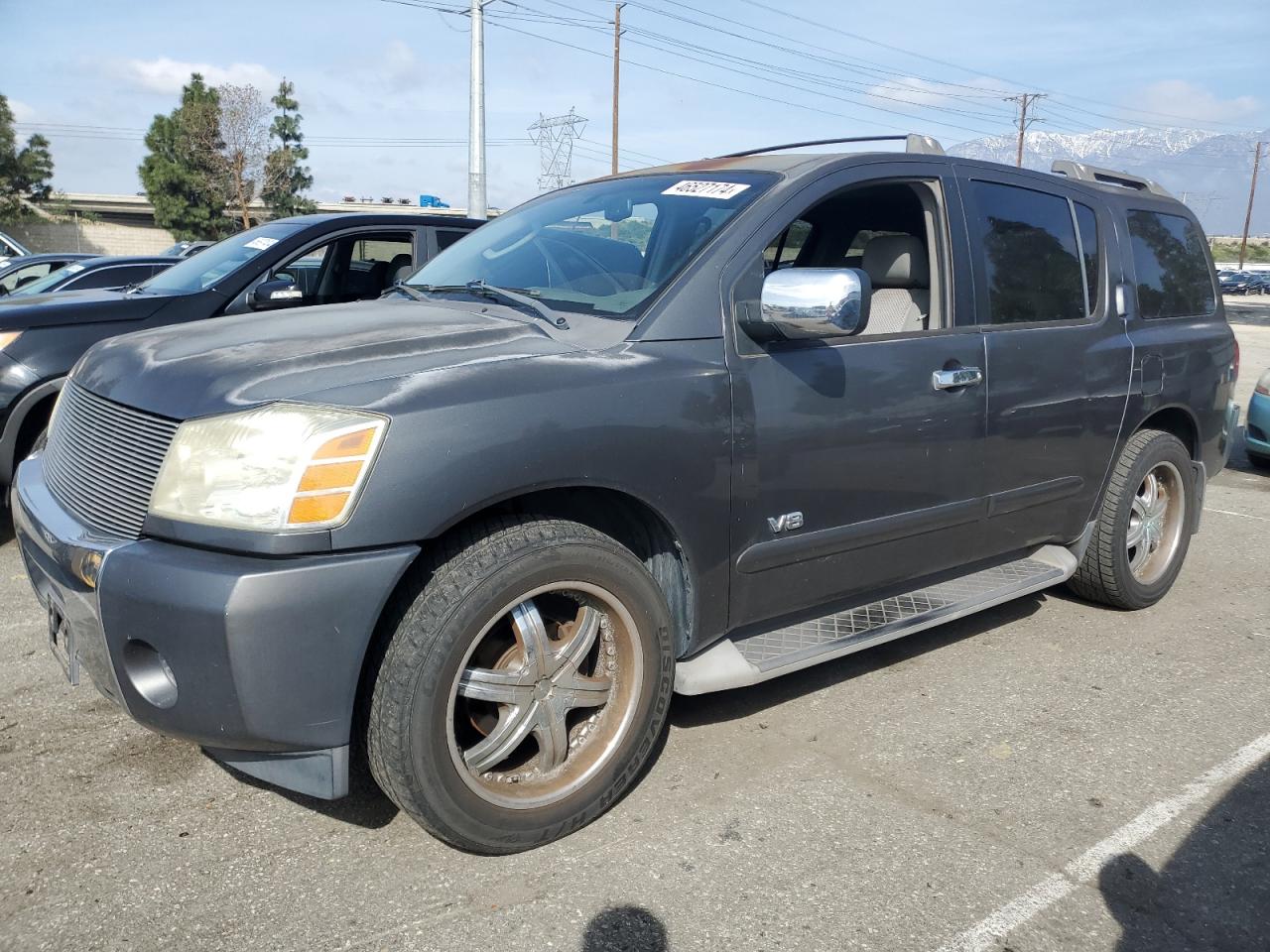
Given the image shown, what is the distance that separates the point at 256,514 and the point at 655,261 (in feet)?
4.77

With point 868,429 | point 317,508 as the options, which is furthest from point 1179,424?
point 317,508

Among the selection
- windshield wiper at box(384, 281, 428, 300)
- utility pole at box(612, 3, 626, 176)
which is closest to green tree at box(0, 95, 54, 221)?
utility pole at box(612, 3, 626, 176)

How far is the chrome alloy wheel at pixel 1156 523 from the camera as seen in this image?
4.55 meters

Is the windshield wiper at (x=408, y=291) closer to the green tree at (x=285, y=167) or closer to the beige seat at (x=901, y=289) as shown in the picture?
the beige seat at (x=901, y=289)

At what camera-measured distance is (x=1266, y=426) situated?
26.5 ft

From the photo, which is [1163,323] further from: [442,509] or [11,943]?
[11,943]

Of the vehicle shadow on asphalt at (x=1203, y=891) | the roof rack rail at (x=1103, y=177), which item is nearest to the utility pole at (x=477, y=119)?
the roof rack rail at (x=1103, y=177)

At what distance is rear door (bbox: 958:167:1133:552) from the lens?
3652mm

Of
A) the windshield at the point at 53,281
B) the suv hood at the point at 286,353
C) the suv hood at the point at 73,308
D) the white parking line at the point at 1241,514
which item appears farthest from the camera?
the windshield at the point at 53,281

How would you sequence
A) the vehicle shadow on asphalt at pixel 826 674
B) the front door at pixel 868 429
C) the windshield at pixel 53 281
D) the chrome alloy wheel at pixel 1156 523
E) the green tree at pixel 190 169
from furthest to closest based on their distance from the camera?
the green tree at pixel 190 169, the windshield at pixel 53 281, the chrome alloy wheel at pixel 1156 523, the vehicle shadow on asphalt at pixel 826 674, the front door at pixel 868 429

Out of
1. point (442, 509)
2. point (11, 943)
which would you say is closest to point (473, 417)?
point (442, 509)

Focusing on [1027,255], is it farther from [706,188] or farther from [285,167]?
[285,167]

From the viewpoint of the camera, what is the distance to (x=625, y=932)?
228 cm

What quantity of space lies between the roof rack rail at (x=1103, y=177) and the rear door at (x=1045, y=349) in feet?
0.77
